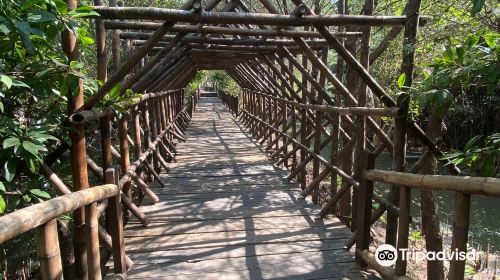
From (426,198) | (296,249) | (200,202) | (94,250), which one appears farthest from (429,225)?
(94,250)

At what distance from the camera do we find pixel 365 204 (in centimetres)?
324

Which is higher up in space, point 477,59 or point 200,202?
point 477,59

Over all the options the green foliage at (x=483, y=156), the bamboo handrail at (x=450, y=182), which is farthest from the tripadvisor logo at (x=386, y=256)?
the green foliage at (x=483, y=156)

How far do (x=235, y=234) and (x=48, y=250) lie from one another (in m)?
2.41

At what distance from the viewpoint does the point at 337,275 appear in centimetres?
323

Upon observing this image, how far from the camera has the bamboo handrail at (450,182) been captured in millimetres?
1826

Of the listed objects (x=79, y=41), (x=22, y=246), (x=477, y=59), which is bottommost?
(x=22, y=246)

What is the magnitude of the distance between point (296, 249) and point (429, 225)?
1987 millimetres

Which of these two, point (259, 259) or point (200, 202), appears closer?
point (259, 259)

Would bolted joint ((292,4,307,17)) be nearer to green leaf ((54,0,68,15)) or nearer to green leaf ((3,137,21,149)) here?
green leaf ((54,0,68,15))

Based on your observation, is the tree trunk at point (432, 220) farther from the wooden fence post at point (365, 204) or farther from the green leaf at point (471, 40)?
the green leaf at point (471, 40)

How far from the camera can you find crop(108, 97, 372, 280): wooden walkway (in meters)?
3.36

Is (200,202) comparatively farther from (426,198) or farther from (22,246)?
(426,198)

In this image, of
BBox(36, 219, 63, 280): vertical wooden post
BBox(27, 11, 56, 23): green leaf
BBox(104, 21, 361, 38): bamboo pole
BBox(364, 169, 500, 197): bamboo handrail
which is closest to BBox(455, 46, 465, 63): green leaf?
BBox(364, 169, 500, 197): bamboo handrail
